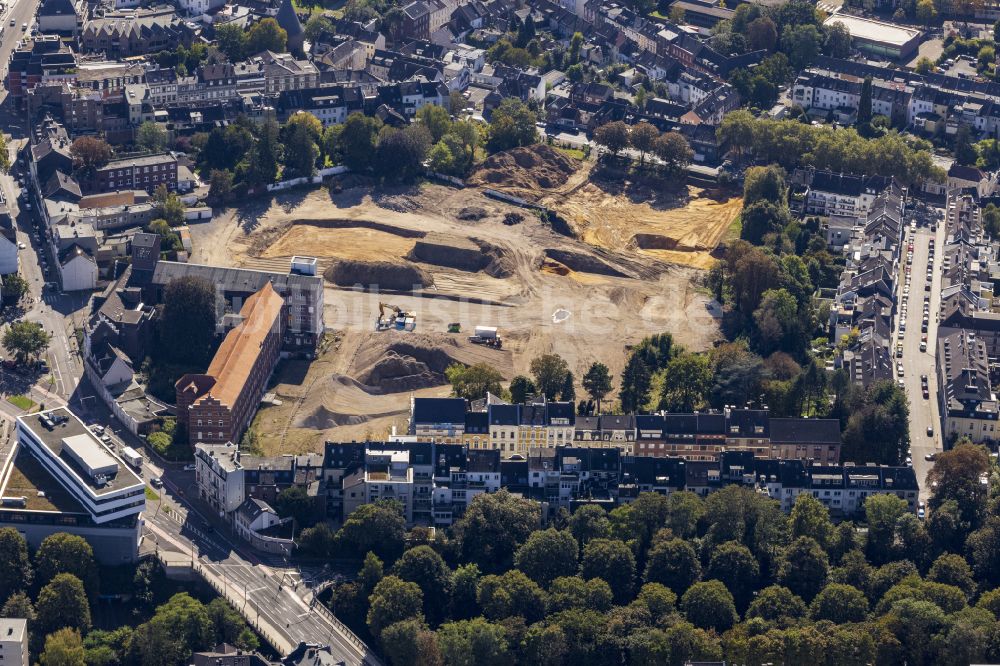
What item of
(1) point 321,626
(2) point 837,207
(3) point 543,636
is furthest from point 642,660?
(2) point 837,207

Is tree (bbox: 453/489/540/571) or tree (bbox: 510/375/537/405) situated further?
tree (bbox: 510/375/537/405)

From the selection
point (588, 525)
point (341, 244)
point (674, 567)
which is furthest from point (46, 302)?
point (674, 567)

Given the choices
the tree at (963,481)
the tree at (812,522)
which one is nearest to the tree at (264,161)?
the tree at (812,522)

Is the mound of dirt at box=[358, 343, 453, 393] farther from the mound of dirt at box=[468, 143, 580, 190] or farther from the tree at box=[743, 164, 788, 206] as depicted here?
the tree at box=[743, 164, 788, 206]

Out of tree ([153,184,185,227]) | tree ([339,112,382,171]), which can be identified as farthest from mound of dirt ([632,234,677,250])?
tree ([153,184,185,227])

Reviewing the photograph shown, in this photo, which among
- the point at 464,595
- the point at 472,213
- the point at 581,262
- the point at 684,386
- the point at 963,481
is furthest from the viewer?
the point at 472,213

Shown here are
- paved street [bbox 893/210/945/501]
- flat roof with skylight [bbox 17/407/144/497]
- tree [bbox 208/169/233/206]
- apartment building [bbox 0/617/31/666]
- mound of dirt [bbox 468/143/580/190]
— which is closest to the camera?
apartment building [bbox 0/617/31/666]

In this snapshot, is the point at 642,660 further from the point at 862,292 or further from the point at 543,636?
the point at 862,292

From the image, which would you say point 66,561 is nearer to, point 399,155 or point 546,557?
point 546,557
